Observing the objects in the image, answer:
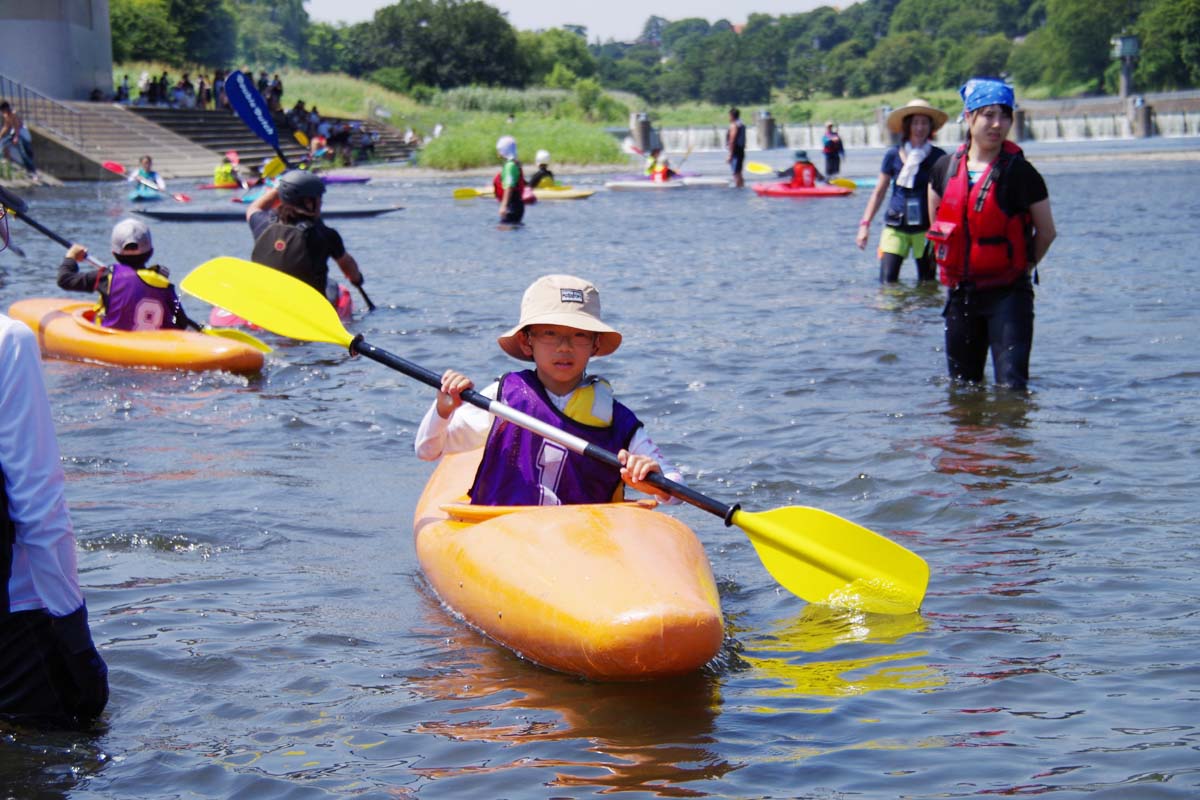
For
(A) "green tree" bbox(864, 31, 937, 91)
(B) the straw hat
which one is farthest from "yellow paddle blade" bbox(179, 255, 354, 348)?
(A) "green tree" bbox(864, 31, 937, 91)

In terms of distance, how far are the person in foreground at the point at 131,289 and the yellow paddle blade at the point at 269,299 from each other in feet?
9.12

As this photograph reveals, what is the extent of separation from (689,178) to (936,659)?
25.4 m

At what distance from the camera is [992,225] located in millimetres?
6309

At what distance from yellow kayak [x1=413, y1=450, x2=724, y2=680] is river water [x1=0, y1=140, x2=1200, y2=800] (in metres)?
0.12

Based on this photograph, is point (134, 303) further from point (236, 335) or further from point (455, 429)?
point (455, 429)

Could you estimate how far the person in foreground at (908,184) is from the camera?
9680 mm

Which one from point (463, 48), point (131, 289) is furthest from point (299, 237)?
point (463, 48)

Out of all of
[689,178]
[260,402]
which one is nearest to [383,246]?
[260,402]

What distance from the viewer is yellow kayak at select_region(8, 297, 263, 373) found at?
27.8 feet

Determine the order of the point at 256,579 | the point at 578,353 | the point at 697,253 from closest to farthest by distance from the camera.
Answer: the point at 578,353
the point at 256,579
the point at 697,253

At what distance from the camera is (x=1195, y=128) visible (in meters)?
43.0

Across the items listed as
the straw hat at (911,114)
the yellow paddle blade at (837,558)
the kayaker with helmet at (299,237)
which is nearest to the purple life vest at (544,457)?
the yellow paddle blade at (837,558)

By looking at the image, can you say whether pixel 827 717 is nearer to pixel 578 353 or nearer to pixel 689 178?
pixel 578 353

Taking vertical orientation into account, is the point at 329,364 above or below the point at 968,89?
below
